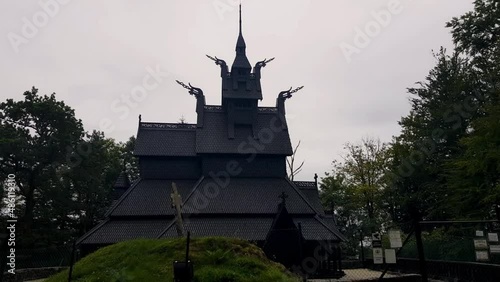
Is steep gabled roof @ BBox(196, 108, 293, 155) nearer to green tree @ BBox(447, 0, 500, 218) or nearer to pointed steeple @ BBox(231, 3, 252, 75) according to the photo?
pointed steeple @ BBox(231, 3, 252, 75)

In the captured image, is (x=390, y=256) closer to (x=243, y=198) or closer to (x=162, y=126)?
(x=243, y=198)

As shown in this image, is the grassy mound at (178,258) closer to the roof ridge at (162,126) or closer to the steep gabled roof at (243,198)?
the steep gabled roof at (243,198)

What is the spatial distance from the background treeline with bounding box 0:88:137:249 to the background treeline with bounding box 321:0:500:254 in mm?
23748

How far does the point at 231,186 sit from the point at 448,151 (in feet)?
52.1

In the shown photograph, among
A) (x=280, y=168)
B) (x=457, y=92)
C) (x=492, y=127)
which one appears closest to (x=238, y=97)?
(x=280, y=168)

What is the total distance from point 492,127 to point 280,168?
1366cm

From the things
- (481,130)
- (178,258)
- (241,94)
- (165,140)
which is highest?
(241,94)

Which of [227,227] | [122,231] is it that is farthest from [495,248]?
[122,231]

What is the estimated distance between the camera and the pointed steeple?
99.9ft

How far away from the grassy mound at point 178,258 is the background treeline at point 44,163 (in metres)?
22.2

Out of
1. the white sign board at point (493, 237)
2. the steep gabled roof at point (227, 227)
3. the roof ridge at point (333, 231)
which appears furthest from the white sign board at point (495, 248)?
the steep gabled roof at point (227, 227)

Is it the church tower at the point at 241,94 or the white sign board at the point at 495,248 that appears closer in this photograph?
the white sign board at the point at 495,248

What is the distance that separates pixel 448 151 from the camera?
90.5 feet

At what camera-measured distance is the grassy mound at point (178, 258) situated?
10109mm
